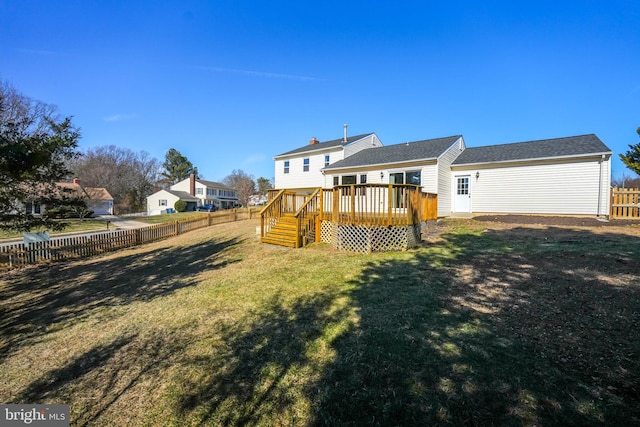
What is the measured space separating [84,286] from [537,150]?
67.0 feet

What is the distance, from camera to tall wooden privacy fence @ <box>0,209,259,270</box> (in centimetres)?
1064

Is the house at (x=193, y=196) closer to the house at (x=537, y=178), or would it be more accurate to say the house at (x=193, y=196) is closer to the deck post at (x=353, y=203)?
the house at (x=537, y=178)

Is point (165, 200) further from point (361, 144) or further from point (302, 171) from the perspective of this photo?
point (361, 144)

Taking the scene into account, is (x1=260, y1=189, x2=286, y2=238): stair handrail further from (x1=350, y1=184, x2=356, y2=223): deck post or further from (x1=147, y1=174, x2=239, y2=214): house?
(x1=147, y1=174, x2=239, y2=214): house

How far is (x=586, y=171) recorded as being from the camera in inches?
516

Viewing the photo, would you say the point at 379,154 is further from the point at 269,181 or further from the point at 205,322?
the point at 269,181

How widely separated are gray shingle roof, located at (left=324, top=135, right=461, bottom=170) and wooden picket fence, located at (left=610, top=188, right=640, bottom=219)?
25.2 feet

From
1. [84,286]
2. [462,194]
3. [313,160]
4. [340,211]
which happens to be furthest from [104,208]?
[462,194]

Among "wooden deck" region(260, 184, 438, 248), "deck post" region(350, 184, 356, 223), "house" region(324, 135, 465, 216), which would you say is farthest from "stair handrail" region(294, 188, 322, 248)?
"house" region(324, 135, 465, 216)

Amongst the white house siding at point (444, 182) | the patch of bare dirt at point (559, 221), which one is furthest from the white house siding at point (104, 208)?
the patch of bare dirt at point (559, 221)

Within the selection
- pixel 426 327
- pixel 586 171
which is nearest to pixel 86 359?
pixel 426 327

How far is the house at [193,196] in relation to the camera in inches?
2185

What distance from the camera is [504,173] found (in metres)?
15.2

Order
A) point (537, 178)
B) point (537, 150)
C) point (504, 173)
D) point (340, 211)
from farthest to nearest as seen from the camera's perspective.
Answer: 1. point (504, 173)
2. point (537, 150)
3. point (537, 178)
4. point (340, 211)
